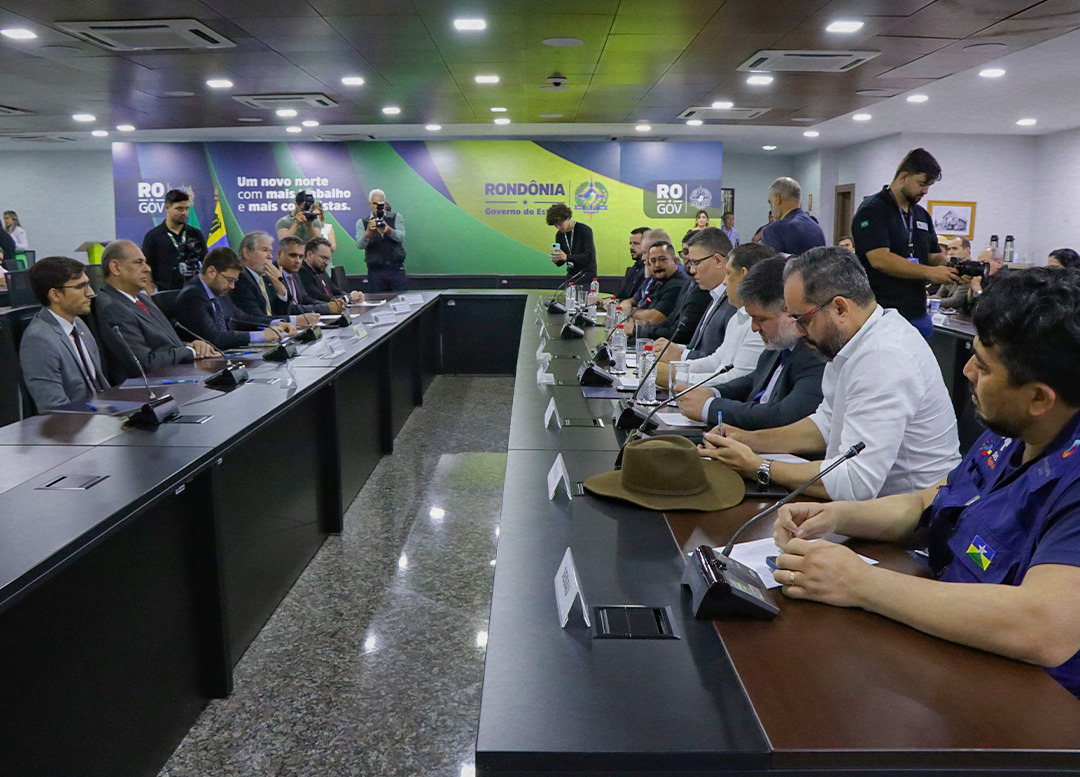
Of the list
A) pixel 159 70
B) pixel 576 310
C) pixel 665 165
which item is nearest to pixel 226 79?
pixel 159 70

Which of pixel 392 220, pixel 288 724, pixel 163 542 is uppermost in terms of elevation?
pixel 392 220

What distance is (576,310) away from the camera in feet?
18.8

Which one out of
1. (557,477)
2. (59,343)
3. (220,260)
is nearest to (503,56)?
(220,260)

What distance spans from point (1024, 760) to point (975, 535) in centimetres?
47

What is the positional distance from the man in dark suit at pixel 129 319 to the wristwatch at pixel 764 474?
2.62 metres

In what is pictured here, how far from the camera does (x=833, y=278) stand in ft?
6.36

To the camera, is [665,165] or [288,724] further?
[665,165]

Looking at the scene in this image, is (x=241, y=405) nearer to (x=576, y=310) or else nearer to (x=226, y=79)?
(x=576, y=310)

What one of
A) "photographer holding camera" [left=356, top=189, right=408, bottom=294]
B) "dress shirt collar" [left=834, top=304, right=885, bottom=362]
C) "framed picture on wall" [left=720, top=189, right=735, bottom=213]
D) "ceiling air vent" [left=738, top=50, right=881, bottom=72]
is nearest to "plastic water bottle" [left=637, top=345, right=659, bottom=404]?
"dress shirt collar" [left=834, top=304, right=885, bottom=362]

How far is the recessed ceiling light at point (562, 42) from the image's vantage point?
514 cm

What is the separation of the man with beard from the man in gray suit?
3198mm

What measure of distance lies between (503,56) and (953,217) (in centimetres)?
837

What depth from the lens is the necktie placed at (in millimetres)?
3062

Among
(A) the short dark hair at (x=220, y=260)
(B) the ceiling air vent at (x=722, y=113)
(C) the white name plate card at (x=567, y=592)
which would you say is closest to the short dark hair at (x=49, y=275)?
(A) the short dark hair at (x=220, y=260)
